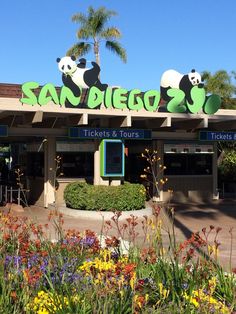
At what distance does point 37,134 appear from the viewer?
1589 cm

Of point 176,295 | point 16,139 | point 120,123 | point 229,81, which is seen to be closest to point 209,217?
point 120,123

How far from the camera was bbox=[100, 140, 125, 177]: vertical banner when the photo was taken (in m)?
15.6

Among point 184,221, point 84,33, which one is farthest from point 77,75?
point 84,33

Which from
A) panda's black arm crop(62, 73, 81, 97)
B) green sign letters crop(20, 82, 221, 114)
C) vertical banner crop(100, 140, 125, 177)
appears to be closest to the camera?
green sign letters crop(20, 82, 221, 114)

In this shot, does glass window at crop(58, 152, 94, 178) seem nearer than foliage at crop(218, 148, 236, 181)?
Yes

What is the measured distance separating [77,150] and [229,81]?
21.3 meters

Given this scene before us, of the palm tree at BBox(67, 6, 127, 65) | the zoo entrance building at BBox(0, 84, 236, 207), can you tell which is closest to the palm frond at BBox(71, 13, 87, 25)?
the palm tree at BBox(67, 6, 127, 65)

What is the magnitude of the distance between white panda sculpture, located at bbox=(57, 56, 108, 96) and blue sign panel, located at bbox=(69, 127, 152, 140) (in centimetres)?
141

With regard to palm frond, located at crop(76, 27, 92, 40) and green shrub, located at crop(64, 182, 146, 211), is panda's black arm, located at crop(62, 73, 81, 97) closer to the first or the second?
green shrub, located at crop(64, 182, 146, 211)

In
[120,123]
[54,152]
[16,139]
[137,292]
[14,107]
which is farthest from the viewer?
[16,139]

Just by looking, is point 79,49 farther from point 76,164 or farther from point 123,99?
point 123,99

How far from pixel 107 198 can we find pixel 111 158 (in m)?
2.10

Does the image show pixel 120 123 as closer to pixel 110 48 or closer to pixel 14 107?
pixel 14 107

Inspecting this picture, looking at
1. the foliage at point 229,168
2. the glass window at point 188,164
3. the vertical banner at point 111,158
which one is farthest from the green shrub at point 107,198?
the foliage at point 229,168
